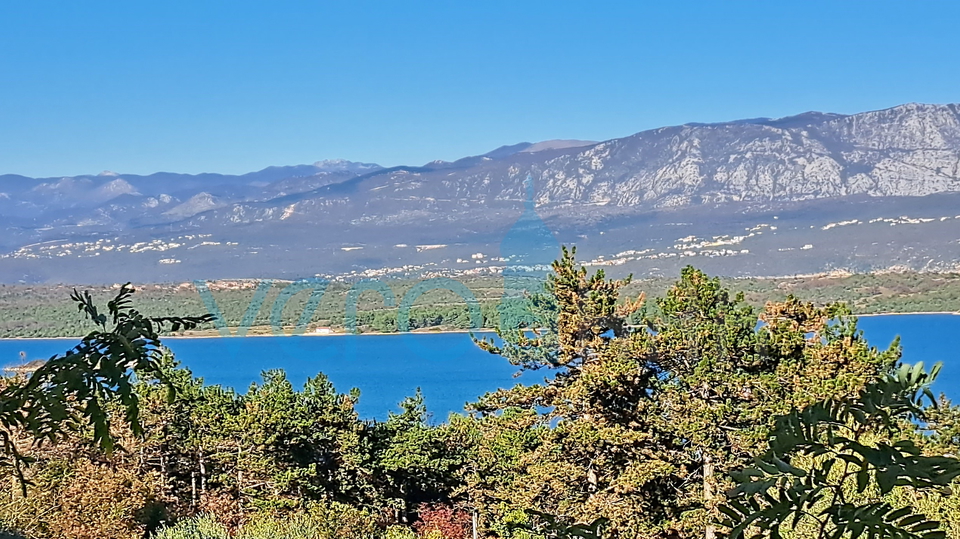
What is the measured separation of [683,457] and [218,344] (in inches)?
2904

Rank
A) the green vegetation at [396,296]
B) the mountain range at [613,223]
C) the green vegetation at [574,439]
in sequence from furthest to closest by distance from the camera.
A: 1. the mountain range at [613,223]
2. the green vegetation at [396,296]
3. the green vegetation at [574,439]

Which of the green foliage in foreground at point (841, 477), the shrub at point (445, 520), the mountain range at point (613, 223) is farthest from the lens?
the mountain range at point (613, 223)

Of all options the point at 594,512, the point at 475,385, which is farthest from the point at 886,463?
the point at 475,385

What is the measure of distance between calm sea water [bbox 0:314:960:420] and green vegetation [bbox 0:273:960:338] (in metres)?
1.63

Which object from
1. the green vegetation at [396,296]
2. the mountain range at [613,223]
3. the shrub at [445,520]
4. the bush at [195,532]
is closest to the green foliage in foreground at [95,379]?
the bush at [195,532]

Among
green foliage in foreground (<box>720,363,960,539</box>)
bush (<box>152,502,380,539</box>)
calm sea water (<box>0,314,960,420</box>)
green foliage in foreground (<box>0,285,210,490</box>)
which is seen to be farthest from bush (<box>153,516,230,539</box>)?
calm sea water (<box>0,314,960,420</box>)

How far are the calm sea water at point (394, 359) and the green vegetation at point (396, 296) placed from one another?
5.35 feet

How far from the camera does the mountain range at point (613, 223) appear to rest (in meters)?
101

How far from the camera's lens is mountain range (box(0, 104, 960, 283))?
10138 cm

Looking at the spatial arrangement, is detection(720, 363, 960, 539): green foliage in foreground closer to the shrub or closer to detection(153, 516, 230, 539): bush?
detection(153, 516, 230, 539): bush

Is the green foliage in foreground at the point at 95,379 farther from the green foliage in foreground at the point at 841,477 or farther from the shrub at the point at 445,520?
the shrub at the point at 445,520

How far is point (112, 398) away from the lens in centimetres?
166

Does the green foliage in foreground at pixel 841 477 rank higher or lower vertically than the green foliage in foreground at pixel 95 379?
lower

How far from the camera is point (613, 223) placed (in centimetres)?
13338
